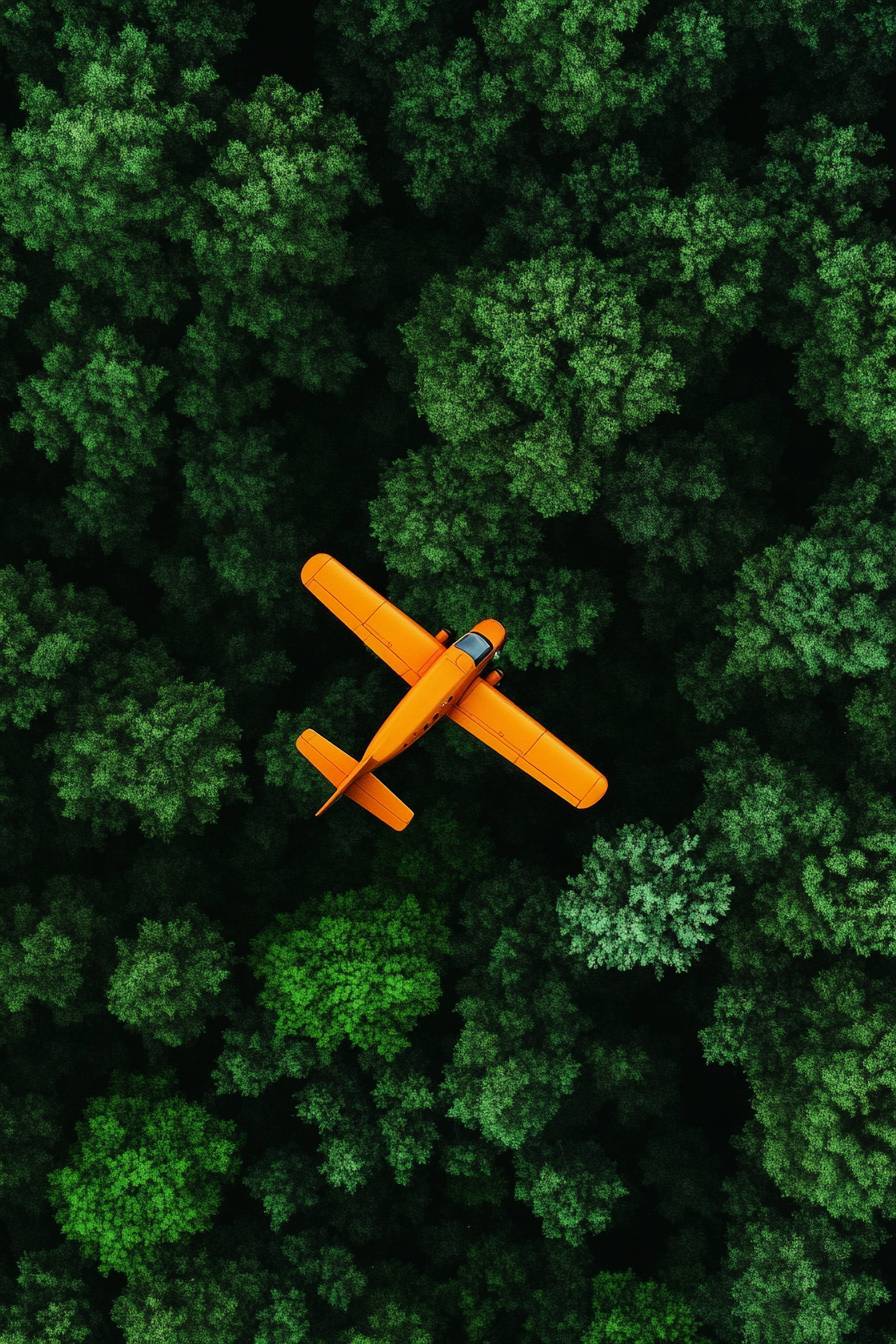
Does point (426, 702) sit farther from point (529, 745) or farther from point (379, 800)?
point (379, 800)

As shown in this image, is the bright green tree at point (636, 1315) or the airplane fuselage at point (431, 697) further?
the bright green tree at point (636, 1315)

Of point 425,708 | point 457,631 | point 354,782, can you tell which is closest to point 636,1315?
point 354,782

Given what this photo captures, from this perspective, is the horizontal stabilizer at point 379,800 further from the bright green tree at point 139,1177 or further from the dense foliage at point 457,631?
the bright green tree at point 139,1177

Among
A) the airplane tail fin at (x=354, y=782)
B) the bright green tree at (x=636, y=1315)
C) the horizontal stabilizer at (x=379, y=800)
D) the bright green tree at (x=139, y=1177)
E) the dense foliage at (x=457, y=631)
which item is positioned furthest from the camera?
the bright green tree at (x=636, y=1315)

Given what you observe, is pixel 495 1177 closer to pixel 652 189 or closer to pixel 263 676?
pixel 263 676

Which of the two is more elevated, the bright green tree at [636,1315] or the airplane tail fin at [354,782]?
the airplane tail fin at [354,782]

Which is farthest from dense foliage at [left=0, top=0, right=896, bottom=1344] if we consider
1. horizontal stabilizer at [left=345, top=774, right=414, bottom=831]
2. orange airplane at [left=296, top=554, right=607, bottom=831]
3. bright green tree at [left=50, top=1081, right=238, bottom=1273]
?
horizontal stabilizer at [left=345, top=774, right=414, bottom=831]

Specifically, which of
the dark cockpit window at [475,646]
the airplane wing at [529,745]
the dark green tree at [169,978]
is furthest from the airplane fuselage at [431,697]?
the dark green tree at [169,978]
